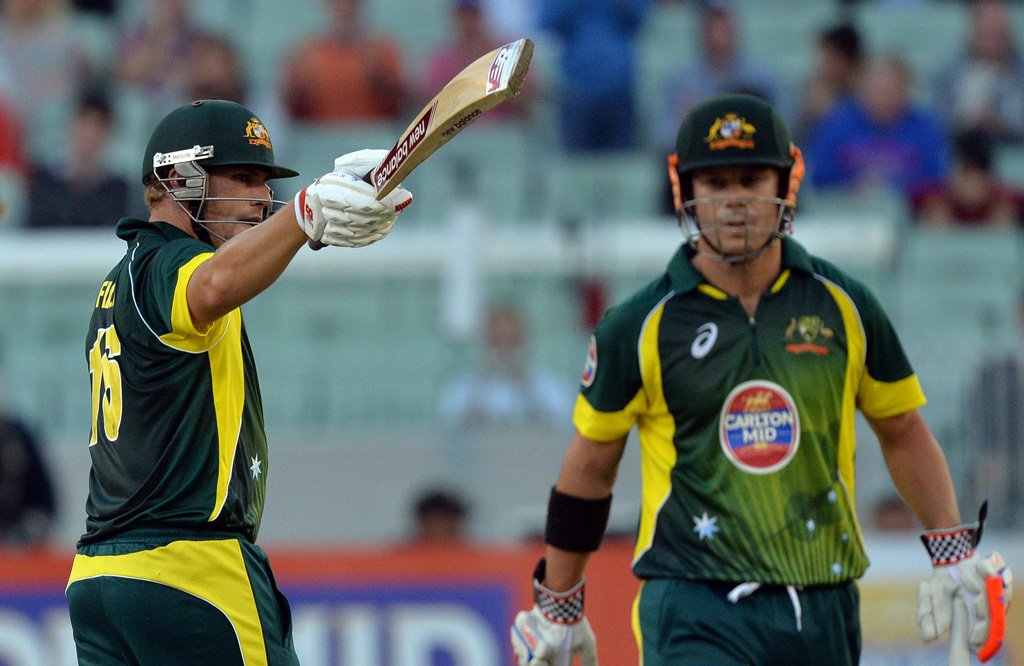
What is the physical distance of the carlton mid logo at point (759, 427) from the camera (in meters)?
5.25

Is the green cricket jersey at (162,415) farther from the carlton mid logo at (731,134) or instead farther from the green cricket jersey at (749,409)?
the carlton mid logo at (731,134)

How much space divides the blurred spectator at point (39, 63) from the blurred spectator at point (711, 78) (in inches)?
176

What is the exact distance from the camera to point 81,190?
36.9ft

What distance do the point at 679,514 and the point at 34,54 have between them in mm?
9063

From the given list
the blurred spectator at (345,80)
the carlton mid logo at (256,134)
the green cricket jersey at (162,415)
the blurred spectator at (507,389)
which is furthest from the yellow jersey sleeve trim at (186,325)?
the blurred spectator at (345,80)

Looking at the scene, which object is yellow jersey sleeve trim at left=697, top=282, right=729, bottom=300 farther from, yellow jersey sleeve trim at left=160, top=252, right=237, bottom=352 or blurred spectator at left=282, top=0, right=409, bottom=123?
blurred spectator at left=282, top=0, right=409, bottom=123

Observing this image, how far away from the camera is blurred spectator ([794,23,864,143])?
12648 millimetres

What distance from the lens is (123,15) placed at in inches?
535

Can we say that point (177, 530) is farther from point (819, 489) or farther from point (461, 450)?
point (461, 450)

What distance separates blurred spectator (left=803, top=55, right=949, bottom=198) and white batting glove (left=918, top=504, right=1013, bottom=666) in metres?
6.80

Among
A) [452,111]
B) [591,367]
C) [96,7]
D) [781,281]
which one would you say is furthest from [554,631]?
[96,7]

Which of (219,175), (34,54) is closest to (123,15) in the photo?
(34,54)

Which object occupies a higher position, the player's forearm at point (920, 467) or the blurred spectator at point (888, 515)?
the player's forearm at point (920, 467)

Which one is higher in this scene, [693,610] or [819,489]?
[819,489]
